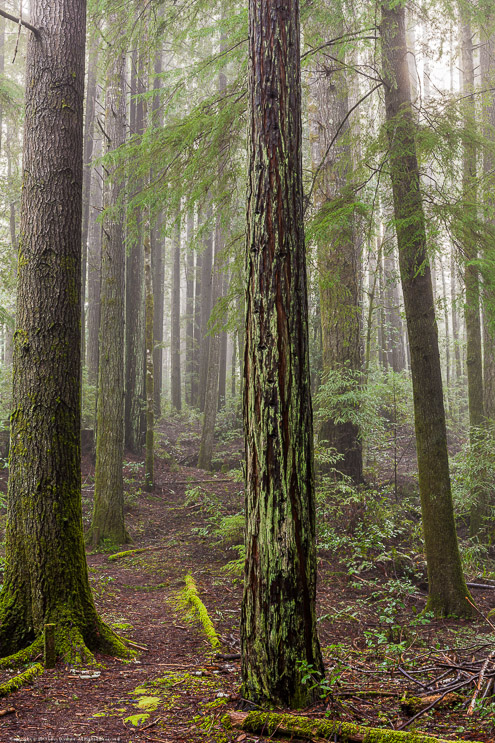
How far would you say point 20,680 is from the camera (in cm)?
348

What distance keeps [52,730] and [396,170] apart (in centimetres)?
625

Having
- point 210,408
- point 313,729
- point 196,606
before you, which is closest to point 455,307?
point 196,606

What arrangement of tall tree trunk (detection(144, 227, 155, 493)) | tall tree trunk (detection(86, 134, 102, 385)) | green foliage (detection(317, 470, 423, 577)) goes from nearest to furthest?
green foliage (detection(317, 470, 423, 577)), tall tree trunk (detection(144, 227, 155, 493)), tall tree trunk (detection(86, 134, 102, 385))

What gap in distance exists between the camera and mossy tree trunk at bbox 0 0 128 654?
409 cm

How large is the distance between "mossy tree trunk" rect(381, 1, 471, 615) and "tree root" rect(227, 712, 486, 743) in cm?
374

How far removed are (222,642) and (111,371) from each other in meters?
5.55

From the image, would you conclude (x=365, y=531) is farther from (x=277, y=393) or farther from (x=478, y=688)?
(x=277, y=393)

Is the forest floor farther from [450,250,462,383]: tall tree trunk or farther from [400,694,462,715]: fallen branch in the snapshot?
[450,250,462,383]: tall tree trunk

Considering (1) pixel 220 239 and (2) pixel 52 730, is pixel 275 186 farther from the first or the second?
(1) pixel 220 239

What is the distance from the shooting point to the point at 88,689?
353 cm

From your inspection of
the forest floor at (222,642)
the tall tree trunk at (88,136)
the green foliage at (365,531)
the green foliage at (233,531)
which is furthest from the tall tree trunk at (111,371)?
the tall tree trunk at (88,136)

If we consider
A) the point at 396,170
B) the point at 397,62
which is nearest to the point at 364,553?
the point at 396,170

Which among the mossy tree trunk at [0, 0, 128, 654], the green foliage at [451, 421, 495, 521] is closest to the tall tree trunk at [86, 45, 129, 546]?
the mossy tree trunk at [0, 0, 128, 654]

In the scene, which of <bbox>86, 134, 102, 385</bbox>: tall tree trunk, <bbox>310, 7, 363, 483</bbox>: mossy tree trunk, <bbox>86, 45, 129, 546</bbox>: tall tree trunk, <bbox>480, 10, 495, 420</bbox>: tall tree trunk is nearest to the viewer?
<bbox>480, 10, 495, 420</bbox>: tall tree trunk
